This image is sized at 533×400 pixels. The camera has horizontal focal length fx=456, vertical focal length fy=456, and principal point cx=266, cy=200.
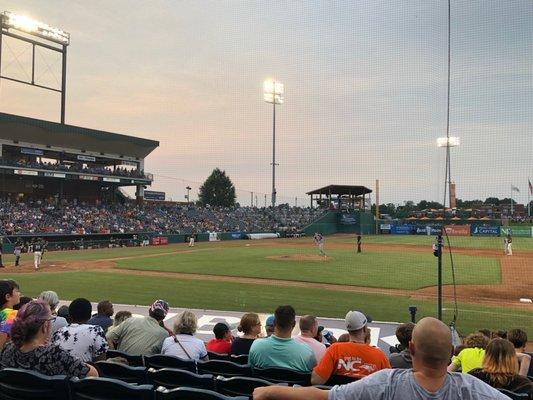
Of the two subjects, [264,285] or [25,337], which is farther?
[264,285]

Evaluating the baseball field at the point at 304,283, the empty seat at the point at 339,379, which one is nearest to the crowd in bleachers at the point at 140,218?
the baseball field at the point at 304,283

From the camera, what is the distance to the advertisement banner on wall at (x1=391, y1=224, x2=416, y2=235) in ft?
221

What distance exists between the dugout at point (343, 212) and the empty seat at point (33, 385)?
6386cm

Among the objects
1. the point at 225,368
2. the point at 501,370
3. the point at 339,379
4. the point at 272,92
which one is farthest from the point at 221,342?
the point at 272,92

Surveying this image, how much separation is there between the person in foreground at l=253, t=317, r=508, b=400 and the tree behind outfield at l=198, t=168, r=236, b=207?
10133cm

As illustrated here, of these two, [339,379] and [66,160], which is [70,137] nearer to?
[66,160]

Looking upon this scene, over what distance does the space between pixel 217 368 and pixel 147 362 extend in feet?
3.22

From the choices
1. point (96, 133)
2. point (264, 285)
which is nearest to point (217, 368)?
point (264, 285)

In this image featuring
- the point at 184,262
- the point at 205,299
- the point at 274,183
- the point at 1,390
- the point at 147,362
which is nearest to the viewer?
the point at 1,390

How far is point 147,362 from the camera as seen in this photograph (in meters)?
5.39

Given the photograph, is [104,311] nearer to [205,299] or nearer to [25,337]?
[25,337]

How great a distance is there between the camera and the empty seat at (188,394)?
10.3ft

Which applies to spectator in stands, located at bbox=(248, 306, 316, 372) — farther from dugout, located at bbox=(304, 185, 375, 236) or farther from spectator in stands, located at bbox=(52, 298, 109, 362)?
dugout, located at bbox=(304, 185, 375, 236)

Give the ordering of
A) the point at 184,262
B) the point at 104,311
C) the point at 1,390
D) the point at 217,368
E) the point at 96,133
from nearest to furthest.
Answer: the point at 1,390 → the point at 217,368 → the point at 104,311 → the point at 184,262 → the point at 96,133
